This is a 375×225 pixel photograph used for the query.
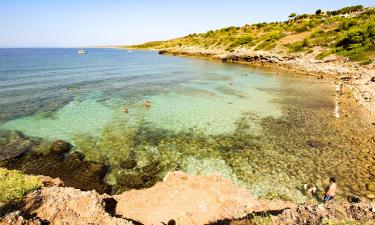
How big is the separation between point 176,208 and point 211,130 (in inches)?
521

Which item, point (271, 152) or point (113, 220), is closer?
point (113, 220)

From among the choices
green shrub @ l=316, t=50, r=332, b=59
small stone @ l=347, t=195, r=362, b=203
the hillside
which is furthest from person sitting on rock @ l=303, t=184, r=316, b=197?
green shrub @ l=316, t=50, r=332, b=59

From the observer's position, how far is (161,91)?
43406 mm

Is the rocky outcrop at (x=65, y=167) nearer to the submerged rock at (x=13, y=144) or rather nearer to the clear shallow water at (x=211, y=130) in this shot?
the submerged rock at (x=13, y=144)

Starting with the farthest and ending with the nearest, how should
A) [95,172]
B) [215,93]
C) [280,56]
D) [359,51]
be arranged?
[280,56]
[359,51]
[215,93]
[95,172]

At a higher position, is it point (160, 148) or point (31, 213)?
point (31, 213)

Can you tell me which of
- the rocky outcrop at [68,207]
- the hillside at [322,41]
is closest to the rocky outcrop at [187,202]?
the rocky outcrop at [68,207]

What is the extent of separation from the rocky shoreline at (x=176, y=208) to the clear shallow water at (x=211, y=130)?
315 centimetres

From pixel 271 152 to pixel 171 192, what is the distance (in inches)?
400

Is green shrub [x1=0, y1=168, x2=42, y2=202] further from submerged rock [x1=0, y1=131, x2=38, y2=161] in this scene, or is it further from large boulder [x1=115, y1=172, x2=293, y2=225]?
submerged rock [x1=0, y1=131, x2=38, y2=161]

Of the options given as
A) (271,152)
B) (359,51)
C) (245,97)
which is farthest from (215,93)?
(359,51)

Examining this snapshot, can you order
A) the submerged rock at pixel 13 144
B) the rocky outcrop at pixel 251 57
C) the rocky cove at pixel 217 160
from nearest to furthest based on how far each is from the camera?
the rocky cove at pixel 217 160, the submerged rock at pixel 13 144, the rocky outcrop at pixel 251 57

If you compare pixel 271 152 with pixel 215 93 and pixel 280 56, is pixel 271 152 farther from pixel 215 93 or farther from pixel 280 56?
pixel 280 56

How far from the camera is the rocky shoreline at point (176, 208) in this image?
31.6 feet
